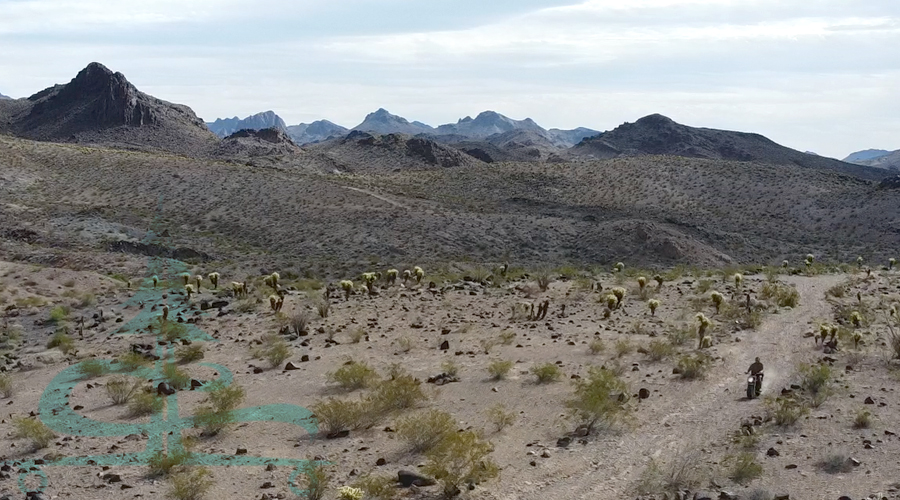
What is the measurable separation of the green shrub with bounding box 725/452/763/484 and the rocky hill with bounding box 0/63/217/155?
97.0 metres

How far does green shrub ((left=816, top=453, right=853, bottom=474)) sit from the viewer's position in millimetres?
9953

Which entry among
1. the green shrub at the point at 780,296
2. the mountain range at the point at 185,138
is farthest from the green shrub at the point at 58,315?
the mountain range at the point at 185,138

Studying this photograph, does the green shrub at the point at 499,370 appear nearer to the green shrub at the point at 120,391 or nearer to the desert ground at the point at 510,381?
the desert ground at the point at 510,381

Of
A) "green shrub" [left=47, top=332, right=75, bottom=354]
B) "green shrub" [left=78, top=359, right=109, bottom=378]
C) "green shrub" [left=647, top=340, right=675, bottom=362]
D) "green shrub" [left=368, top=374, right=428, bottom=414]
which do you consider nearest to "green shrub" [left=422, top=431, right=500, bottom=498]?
"green shrub" [left=368, top=374, right=428, bottom=414]

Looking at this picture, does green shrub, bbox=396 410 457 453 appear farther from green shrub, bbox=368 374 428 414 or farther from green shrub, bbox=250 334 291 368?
green shrub, bbox=250 334 291 368

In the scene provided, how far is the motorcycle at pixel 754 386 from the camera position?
42.5ft

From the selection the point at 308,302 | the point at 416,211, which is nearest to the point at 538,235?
the point at 416,211

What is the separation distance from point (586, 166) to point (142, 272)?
5101cm

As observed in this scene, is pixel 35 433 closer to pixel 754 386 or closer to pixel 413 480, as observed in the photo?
pixel 413 480

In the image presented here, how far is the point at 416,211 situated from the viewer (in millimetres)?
46094

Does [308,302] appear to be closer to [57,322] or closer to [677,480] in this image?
[57,322]

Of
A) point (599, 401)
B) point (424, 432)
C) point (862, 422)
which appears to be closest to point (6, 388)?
point (424, 432)

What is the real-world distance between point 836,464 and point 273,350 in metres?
10.1

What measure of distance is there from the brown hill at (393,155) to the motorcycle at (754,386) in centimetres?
7920
